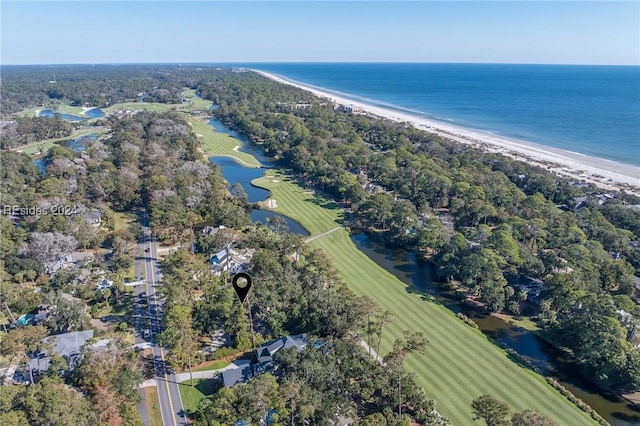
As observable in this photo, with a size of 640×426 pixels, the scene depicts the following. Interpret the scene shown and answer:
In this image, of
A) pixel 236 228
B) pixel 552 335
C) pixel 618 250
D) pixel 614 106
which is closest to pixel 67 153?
pixel 236 228

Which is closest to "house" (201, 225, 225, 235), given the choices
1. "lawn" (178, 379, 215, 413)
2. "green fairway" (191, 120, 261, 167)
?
"lawn" (178, 379, 215, 413)

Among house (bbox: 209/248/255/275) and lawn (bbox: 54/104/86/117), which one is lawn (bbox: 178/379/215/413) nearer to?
house (bbox: 209/248/255/275)

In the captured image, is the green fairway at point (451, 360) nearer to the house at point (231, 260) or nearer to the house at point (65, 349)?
the house at point (231, 260)

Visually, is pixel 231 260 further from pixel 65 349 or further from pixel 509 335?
pixel 509 335

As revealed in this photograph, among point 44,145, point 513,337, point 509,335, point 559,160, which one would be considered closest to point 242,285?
point 509,335

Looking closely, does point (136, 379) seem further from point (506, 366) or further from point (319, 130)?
point (319, 130)
